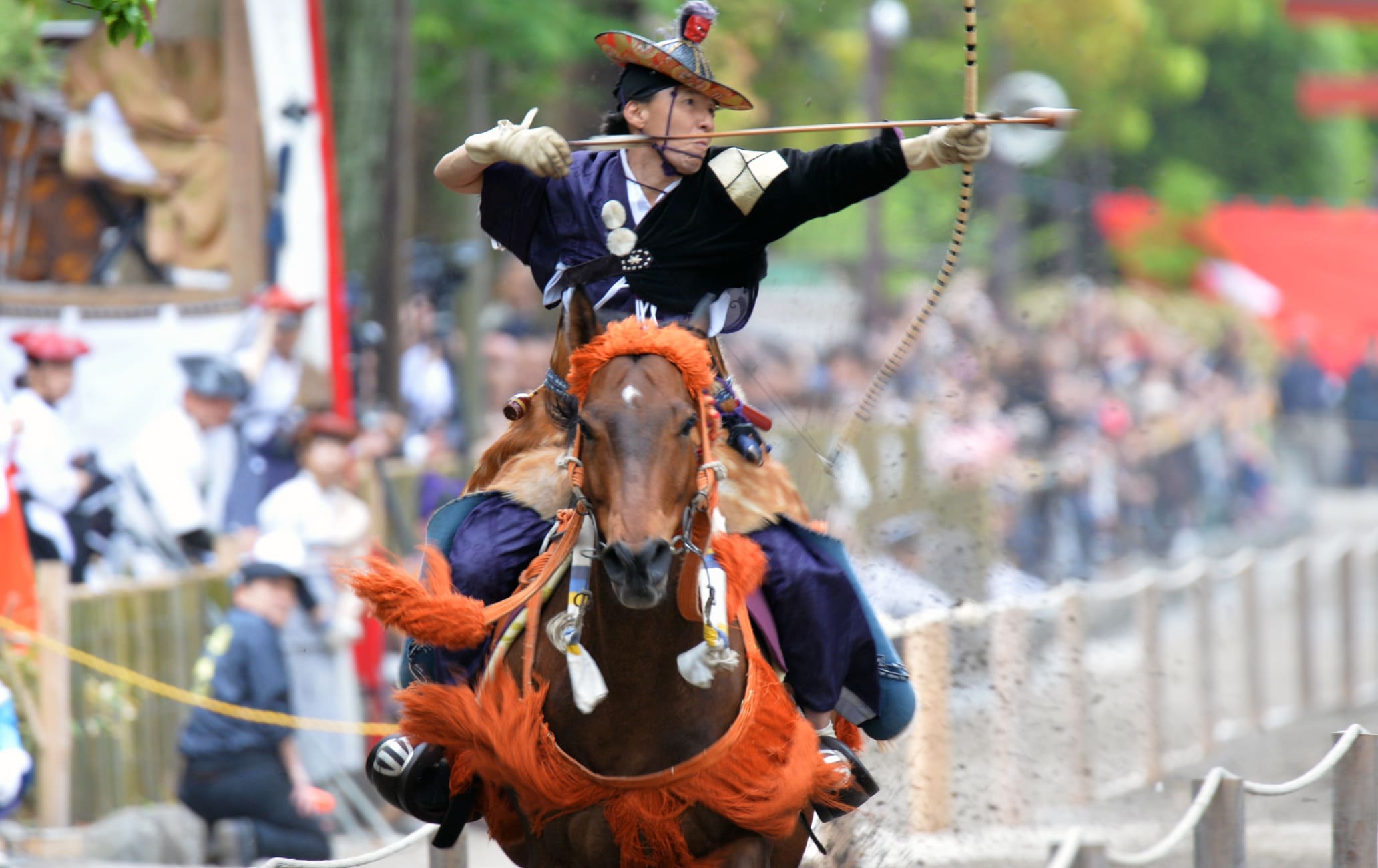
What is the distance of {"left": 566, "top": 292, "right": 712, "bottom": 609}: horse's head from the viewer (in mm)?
3875

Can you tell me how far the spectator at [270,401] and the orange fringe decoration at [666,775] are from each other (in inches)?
204

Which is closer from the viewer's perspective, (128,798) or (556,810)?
(556,810)

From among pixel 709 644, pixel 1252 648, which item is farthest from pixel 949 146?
pixel 1252 648

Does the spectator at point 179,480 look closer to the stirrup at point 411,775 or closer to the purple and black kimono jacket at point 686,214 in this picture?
the stirrup at point 411,775

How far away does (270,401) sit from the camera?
10.4 metres

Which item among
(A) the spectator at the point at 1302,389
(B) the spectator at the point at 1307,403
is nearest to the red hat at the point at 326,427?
(B) the spectator at the point at 1307,403

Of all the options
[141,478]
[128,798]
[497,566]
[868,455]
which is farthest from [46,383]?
[868,455]

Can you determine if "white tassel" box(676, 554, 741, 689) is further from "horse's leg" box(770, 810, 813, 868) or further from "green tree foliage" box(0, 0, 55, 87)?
"green tree foliage" box(0, 0, 55, 87)

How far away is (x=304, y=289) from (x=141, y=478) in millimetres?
1936

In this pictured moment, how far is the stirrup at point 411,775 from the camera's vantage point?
198 inches

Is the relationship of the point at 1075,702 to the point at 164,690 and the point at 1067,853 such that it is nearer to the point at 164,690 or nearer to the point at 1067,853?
the point at 164,690

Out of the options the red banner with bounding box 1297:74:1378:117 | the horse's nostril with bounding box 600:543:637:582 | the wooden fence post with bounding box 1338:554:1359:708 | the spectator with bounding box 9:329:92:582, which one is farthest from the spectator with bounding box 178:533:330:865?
the red banner with bounding box 1297:74:1378:117

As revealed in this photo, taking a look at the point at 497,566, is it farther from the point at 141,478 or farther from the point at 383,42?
the point at 383,42

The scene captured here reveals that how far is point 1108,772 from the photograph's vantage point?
11.5 meters
